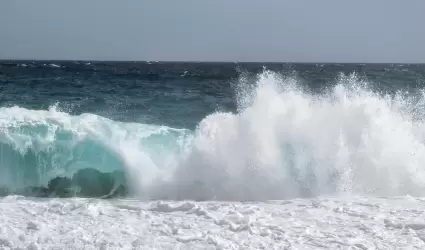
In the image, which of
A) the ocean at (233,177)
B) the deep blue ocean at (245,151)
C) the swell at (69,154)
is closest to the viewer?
the ocean at (233,177)

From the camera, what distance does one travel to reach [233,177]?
808cm

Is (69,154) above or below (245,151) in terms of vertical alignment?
below

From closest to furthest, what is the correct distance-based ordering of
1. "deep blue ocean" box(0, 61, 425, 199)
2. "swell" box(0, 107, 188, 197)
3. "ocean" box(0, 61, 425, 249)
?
"ocean" box(0, 61, 425, 249) → "deep blue ocean" box(0, 61, 425, 199) → "swell" box(0, 107, 188, 197)

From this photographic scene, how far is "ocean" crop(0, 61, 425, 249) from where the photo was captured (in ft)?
18.0

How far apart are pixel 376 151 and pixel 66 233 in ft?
17.4

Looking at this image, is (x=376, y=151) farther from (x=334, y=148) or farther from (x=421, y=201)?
(x=421, y=201)

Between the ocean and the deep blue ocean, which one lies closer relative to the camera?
the ocean

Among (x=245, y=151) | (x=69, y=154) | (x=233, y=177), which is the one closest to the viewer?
(x=233, y=177)

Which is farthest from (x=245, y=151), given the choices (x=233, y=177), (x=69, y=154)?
(x=69, y=154)

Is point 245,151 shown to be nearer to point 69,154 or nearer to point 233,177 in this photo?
point 233,177

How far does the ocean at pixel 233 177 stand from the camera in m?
5.50

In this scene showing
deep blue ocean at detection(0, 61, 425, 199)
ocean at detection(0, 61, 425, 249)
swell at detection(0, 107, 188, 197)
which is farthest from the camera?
swell at detection(0, 107, 188, 197)

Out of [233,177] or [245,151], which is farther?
[245,151]

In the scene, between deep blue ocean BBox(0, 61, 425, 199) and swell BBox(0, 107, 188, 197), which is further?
swell BBox(0, 107, 188, 197)
